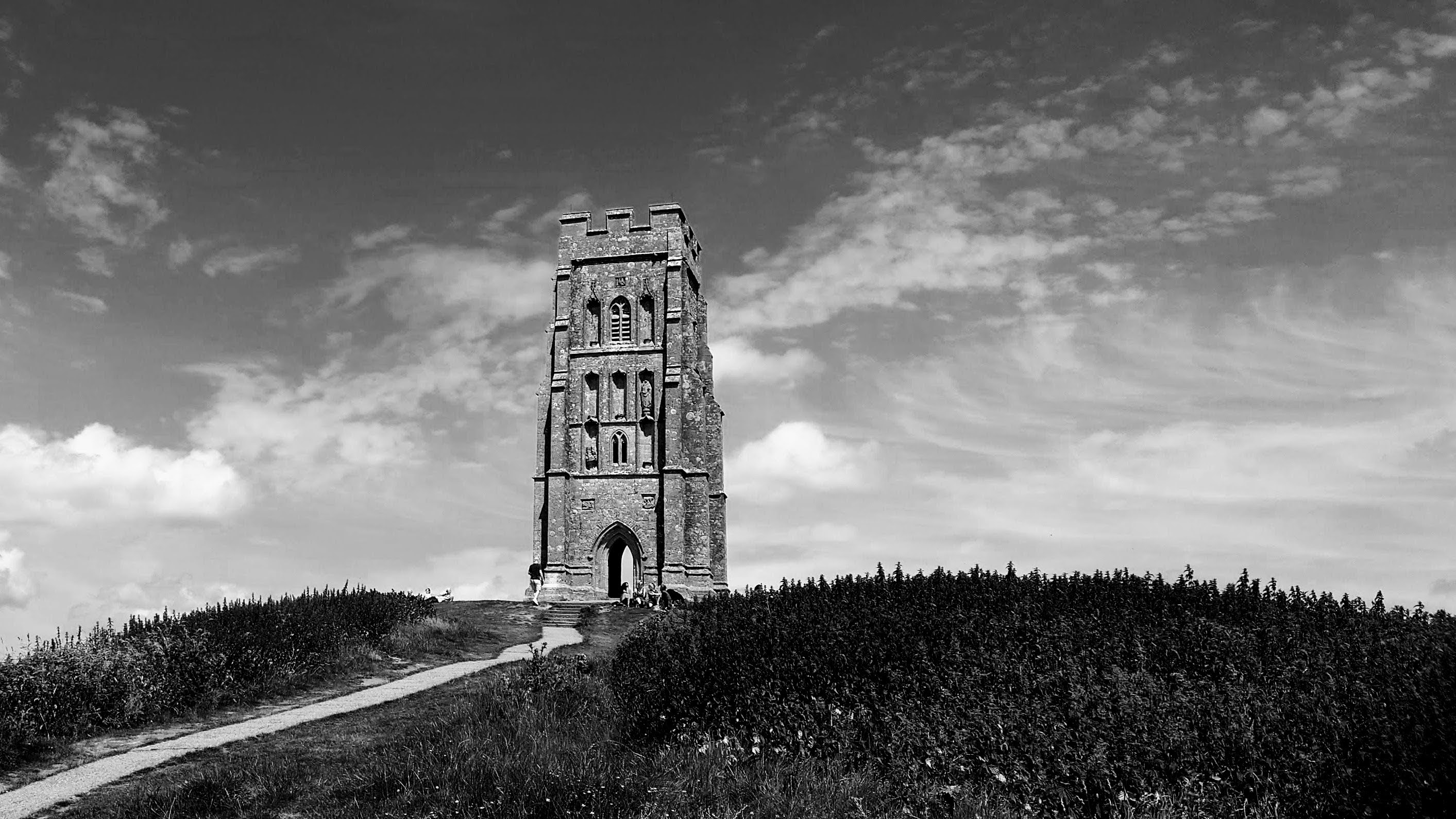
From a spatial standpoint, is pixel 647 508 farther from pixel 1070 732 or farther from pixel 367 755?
pixel 1070 732

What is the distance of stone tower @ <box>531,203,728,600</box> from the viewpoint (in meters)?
40.7

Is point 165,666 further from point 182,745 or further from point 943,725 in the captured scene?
point 943,725

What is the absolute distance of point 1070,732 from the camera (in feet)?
21.5

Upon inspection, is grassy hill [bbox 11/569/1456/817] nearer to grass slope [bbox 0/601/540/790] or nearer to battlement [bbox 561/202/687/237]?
grass slope [bbox 0/601/540/790]

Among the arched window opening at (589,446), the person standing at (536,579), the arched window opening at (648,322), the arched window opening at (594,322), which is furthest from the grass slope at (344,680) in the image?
the arched window opening at (648,322)

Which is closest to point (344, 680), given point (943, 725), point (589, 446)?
point (943, 725)

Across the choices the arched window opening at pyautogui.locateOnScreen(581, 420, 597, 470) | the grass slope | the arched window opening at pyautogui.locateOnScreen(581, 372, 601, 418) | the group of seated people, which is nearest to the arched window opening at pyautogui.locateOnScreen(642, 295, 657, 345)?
the arched window opening at pyautogui.locateOnScreen(581, 372, 601, 418)

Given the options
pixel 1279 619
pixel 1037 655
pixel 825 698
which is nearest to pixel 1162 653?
pixel 1037 655

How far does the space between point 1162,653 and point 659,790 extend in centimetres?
434

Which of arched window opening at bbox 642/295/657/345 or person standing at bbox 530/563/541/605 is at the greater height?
arched window opening at bbox 642/295/657/345

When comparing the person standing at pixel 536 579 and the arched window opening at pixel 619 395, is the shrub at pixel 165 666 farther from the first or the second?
the arched window opening at pixel 619 395

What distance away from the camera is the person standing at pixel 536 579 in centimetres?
3972

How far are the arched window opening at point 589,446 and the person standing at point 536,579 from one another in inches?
174

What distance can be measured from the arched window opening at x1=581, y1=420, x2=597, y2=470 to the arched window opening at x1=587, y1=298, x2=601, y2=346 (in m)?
3.48
